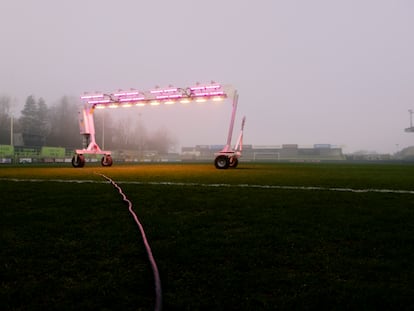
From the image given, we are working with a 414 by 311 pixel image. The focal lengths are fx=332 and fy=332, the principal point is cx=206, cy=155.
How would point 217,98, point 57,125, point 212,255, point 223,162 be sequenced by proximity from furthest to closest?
point 57,125 → point 217,98 → point 223,162 → point 212,255

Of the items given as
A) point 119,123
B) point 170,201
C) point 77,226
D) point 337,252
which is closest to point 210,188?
point 170,201

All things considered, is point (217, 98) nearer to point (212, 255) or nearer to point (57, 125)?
point (212, 255)

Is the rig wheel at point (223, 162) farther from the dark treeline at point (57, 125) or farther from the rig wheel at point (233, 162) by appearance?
the dark treeline at point (57, 125)

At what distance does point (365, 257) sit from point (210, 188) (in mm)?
6047

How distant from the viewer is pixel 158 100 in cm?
2247

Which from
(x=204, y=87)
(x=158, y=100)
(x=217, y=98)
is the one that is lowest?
(x=217, y=98)

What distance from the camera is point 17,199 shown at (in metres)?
7.77

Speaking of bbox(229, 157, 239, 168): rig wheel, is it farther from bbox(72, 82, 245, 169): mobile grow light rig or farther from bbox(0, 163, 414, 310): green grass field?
bbox(0, 163, 414, 310): green grass field

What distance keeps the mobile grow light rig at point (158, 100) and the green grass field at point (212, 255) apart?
13411 mm

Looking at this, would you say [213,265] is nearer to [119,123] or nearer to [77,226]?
[77,226]

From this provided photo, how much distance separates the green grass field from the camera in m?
2.98

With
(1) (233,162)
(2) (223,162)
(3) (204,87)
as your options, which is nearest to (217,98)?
(3) (204,87)

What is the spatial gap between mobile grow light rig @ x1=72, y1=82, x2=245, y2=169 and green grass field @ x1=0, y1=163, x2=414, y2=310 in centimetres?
1341

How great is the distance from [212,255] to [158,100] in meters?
19.3
